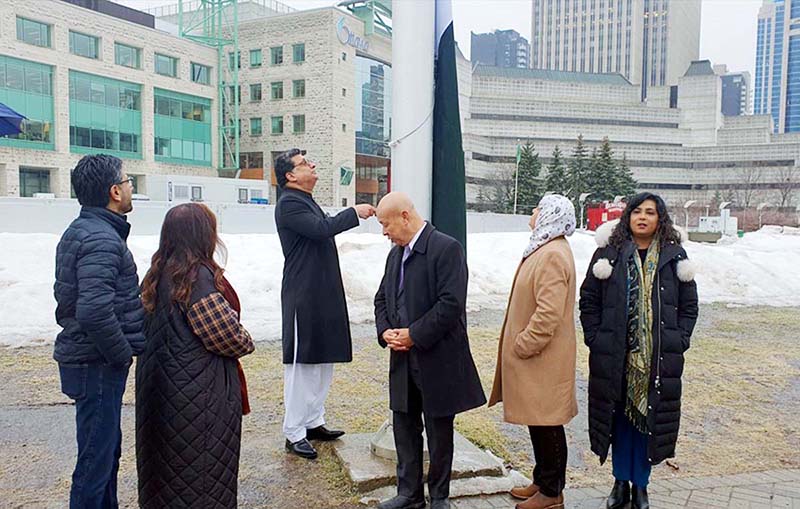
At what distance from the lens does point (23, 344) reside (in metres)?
9.05

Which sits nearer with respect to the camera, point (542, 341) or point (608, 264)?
point (542, 341)

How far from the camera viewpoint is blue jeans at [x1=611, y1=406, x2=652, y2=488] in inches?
163

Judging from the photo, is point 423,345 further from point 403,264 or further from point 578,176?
point 578,176

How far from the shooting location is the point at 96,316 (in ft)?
10.8

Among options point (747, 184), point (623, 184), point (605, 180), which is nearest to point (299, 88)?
point (605, 180)

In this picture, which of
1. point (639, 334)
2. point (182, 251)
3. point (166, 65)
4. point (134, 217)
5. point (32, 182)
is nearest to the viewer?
point (182, 251)

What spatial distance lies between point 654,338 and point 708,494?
1.33 m

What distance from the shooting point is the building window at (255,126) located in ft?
209

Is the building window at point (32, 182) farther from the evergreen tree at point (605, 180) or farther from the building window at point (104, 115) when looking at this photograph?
the evergreen tree at point (605, 180)

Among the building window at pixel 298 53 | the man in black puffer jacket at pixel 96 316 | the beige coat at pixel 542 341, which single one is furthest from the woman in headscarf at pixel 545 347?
the building window at pixel 298 53

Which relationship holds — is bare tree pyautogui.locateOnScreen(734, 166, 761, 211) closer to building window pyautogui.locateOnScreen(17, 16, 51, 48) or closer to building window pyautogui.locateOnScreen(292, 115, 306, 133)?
building window pyautogui.locateOnScreen(292, 115, 306, 133)

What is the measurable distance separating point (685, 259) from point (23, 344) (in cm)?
846

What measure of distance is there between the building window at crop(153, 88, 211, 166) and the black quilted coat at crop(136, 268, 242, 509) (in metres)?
51.7

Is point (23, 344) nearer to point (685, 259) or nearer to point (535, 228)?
point (535, 228)
